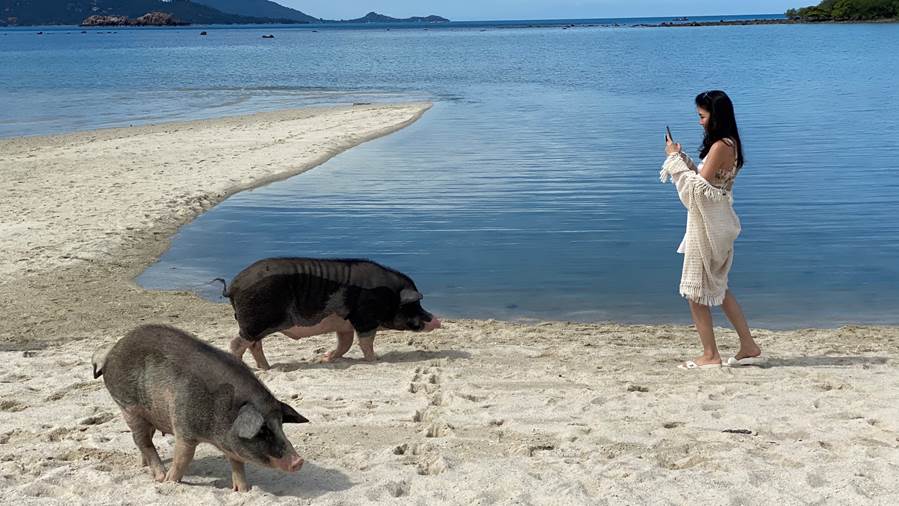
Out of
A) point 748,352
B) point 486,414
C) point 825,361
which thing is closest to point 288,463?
point 486,414

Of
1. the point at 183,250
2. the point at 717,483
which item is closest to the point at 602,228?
the point at 183,250

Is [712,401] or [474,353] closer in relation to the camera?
[712,401]

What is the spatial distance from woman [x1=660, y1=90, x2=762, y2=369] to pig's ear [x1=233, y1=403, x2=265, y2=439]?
157 inches

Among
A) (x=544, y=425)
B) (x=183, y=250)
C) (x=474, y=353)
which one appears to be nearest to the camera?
(x=544, y=425)

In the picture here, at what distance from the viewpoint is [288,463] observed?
5492 mm

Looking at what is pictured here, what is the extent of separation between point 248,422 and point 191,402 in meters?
0.38

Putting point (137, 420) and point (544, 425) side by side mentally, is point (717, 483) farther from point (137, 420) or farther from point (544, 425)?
point (137, 420)

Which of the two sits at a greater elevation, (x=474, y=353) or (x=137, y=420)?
(x=137, y=420)

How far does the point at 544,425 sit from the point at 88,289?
681 cm

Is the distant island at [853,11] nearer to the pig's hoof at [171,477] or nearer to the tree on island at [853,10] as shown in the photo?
the tree on island at [853,10]

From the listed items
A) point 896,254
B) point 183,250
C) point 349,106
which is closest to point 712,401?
point 896,254

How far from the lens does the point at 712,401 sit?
7410 mm

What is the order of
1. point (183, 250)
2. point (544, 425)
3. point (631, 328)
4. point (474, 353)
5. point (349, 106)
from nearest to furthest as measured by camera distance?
point (544, 425)
point (474, 353)
point (631, 328)
point (183, 250)
point (349, 106)

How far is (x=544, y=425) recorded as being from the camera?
7000mm
